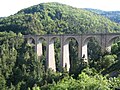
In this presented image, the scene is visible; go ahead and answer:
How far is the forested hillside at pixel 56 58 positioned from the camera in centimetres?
4072

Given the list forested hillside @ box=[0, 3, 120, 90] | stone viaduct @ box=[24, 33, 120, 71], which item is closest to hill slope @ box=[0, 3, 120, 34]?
forested hillside @ box=[0, 3, 120, 90]

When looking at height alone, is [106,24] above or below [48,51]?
above

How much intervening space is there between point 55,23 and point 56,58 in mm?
35681

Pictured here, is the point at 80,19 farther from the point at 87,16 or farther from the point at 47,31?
the point at 47,31

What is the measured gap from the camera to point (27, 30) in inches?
4508

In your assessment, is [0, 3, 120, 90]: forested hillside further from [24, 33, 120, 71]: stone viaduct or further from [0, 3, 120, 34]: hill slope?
[24, 33, 120, 71]: stone viaduct

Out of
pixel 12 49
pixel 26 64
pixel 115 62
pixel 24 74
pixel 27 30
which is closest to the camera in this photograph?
pixel 115 62

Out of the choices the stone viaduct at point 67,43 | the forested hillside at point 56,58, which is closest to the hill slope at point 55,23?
the forested hillside at point 56,58

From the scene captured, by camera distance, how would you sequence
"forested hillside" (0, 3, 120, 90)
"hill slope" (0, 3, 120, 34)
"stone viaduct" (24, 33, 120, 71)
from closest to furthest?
1. "forested hillside" (0, 3, 120, 90)
2. "stone viaduct" (24, 33, 120, 71)
3. "hill slope" (0, 3, 120, 34)

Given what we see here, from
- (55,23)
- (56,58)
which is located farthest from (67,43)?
(55,23)

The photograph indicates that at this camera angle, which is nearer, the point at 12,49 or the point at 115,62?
the point at 115,62

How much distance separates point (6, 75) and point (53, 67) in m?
13.2

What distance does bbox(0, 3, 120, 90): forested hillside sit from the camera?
40.7 m

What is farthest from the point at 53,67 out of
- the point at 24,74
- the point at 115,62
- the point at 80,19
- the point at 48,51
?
the point at 80,19
